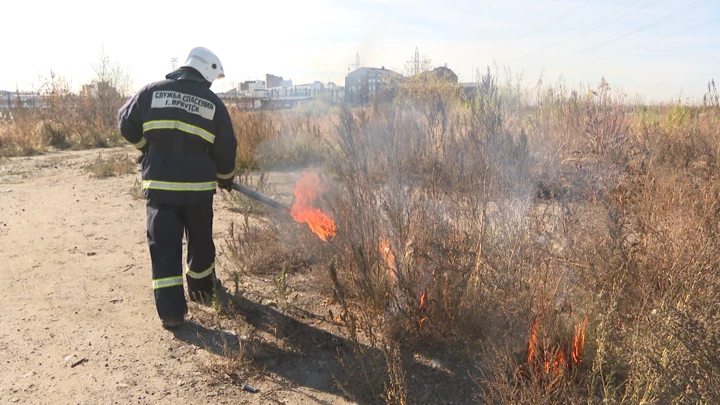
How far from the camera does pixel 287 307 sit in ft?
11.6

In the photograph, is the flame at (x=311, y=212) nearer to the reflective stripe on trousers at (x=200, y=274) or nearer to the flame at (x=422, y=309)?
the reflective stripe on trousers at (x=200, y=274)

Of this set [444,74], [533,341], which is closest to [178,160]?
[533,341]

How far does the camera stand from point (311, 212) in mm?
3977

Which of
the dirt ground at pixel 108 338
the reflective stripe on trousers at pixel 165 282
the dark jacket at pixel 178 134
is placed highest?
the dark jacket at pixel 178 134

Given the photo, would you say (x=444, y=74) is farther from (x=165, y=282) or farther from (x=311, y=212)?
(x=165, y=282)

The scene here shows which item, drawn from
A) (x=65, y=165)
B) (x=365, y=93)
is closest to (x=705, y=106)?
(x=365, y=93)

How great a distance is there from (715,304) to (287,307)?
8.50 feet

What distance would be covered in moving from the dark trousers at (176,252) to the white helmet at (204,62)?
1028mm

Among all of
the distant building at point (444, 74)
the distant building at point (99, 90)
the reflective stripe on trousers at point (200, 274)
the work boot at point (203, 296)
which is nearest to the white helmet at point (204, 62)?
the reflective stripe on trousers at point (200, 274)

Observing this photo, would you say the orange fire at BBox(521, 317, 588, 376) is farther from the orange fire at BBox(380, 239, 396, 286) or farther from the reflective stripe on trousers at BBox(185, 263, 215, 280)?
the reflective stripe on trousers at BBox(185, 263, 215, 280)

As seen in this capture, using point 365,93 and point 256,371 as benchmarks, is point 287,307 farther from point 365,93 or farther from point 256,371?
point 365,93

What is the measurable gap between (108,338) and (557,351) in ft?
9.47

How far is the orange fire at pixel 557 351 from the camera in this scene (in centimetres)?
226

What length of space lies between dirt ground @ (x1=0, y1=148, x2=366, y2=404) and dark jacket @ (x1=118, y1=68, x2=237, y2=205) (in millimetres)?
977
